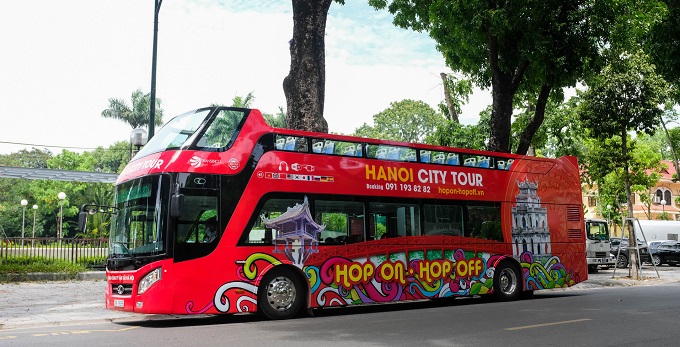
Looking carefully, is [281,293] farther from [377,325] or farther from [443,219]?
[443,219]

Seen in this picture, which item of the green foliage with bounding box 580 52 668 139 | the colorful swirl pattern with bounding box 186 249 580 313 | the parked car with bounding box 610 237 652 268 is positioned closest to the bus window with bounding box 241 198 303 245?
the colorful swirl pattern with bounding box 186 249 580 313

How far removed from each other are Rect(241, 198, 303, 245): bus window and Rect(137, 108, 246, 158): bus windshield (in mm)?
1324

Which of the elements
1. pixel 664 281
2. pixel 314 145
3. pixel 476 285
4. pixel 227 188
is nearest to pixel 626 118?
pixel 664 281

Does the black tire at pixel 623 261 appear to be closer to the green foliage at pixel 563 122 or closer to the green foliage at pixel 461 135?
the green foliage at pixel 563 122

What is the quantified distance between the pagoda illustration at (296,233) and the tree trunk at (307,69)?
379 cm

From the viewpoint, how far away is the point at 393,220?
1340 cm

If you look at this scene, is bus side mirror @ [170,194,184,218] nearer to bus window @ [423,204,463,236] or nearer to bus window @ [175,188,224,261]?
bus window @ [175,188,224,261]

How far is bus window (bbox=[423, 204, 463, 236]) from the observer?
1396 cm

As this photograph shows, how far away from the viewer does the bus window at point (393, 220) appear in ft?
43.0

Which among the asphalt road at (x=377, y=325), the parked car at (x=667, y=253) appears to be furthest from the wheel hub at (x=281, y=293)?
the parked car at (x=667, y=253)

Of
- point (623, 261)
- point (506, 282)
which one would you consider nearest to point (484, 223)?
point (506, 282)

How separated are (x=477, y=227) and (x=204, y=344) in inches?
323

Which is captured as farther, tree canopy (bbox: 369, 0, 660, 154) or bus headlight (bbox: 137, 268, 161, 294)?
tree canopy (bbox: 369, 0, 660, 154)

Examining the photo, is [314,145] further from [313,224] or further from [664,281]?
[664,281]
